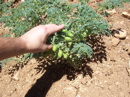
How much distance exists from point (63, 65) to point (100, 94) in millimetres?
732

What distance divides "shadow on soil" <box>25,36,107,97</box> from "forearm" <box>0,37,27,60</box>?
84cm

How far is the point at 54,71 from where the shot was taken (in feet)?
8.49

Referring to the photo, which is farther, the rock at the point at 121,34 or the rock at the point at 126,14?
the rock at the point at 126,14

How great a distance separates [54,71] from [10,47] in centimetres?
106

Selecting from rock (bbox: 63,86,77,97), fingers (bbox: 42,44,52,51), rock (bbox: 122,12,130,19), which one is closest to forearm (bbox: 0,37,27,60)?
fingers (bbox: 42,44,52,51)

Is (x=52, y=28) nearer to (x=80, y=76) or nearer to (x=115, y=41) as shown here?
(x=80, y=76)

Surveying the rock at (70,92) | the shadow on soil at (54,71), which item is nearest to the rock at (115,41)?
the shadow on soil at (54,71)

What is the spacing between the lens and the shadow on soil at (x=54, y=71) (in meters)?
2.49

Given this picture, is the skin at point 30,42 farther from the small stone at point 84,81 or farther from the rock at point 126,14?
the rock at point 126,14

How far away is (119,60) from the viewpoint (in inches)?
101

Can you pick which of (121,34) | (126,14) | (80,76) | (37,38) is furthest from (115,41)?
(37,38)

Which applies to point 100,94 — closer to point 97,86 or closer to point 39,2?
point 97,86

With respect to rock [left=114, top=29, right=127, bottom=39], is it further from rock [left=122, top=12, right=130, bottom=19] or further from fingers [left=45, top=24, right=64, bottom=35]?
fingers [left=45, top=24, right=64, bottom=35]

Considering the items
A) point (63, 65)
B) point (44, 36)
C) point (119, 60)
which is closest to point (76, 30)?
point (44, 36)
